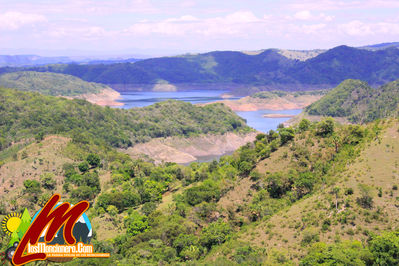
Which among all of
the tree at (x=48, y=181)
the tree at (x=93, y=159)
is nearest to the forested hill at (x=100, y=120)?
the tree at (x=93, y=159)

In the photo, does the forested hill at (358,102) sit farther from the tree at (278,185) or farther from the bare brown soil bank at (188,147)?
the tree at (278,185)

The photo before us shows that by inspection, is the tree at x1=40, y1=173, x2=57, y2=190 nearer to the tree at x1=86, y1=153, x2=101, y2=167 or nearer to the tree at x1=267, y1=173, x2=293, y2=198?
the tree at x1=86, y1=153, x2=101, y2=167

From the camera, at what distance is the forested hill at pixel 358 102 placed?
157375 millimetres

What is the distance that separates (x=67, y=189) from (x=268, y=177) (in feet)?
131

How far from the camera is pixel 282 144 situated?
205ft

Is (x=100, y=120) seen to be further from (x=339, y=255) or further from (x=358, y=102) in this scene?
(x=339, y=255)

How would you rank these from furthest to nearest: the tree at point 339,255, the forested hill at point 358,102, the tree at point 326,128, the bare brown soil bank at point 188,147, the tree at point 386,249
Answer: the forested hill at point 358,102
the bare brown soil bank at point 188,147
the tree at point 326,128
the tree at point 339,255
the tree at point 386,249

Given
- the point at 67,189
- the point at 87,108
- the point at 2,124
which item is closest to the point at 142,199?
the point at 67,189

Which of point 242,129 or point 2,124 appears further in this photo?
point 242,129

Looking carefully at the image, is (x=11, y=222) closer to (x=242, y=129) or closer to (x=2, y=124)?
(x=2, y=124)
